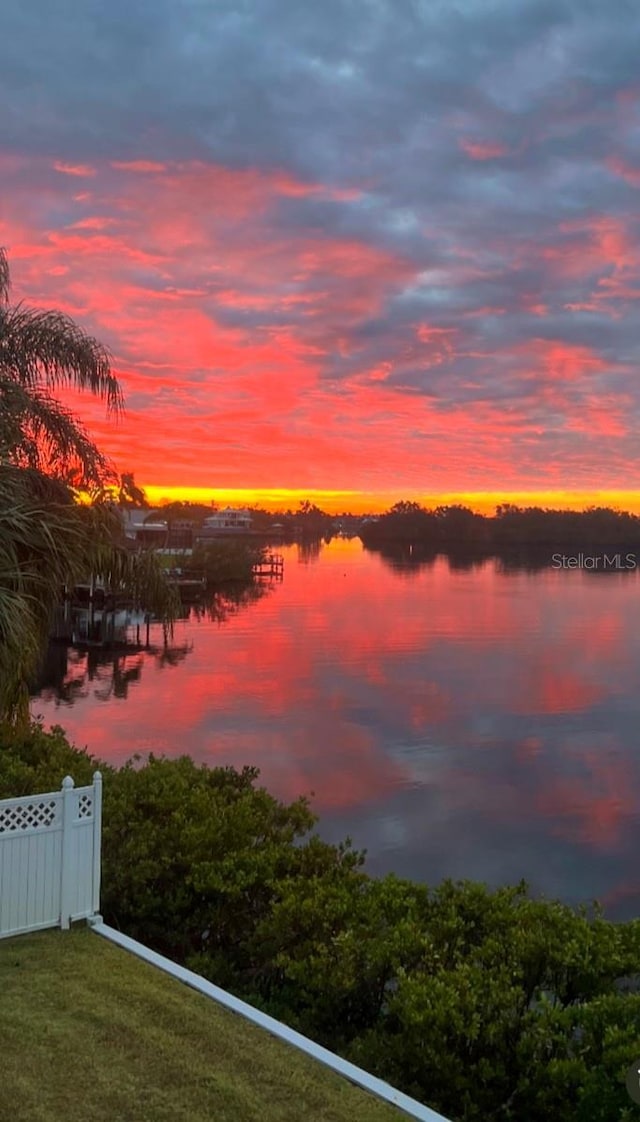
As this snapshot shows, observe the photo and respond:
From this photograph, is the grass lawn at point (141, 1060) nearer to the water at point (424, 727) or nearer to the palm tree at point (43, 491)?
the palm tree at point (43, 491)

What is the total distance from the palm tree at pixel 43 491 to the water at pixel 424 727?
760 centimetres

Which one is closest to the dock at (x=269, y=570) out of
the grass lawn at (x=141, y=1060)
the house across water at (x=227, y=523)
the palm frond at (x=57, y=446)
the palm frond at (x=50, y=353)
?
the house across water at (x=227, y=523)

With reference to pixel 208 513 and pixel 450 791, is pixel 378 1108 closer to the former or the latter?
pixel 450 791

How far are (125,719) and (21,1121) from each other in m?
23.7

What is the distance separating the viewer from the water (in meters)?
17.4

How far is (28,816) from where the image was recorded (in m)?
7.95

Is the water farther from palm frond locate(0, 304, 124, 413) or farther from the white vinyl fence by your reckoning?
palm frond locate(0, 304, 124, 413)

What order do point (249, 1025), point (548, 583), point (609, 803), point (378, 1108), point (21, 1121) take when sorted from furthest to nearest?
point (548, 583)
point (609, 803)
point (249, 1025)
point (378, 1108)
point (21, 1121)

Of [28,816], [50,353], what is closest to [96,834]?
[28,816]

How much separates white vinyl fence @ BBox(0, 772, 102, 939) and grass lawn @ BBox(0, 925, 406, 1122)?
70cm

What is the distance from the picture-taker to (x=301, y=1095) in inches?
217

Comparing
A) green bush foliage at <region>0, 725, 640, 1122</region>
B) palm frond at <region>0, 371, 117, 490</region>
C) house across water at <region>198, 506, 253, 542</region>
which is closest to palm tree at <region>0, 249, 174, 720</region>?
palm frond at <region>0, 371, 117, 490</region>

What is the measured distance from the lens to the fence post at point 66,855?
26.3 feet

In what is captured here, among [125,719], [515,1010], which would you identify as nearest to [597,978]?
[515,1010]
